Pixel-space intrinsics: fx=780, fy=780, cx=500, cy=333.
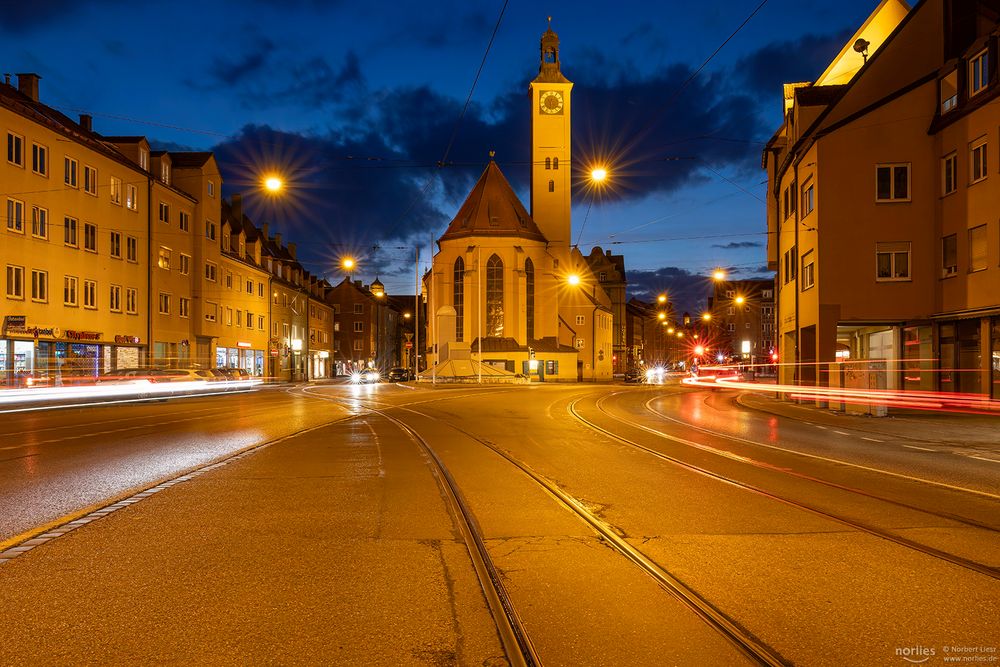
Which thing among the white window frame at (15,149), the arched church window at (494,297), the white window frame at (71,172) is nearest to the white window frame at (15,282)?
the white window frame at (15,149)

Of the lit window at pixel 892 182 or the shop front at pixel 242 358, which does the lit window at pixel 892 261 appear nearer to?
the lit window at pixel 892 182

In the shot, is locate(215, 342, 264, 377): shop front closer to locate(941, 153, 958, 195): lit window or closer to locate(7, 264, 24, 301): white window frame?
locate(7, 264, 24, 301): white window frame

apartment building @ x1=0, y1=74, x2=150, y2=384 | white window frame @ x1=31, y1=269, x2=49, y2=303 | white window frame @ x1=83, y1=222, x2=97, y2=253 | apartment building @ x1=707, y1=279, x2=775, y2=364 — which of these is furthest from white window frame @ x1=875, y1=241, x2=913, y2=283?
apartment building @ x1=707, y1=279, x2=775, y2=364

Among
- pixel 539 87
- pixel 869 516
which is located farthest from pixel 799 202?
pixel 539 87

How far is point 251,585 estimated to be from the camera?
17.3 feet

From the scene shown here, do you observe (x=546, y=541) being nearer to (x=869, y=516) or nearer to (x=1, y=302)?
(x=869, y=516)

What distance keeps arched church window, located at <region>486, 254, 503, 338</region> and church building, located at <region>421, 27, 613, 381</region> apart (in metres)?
0.09

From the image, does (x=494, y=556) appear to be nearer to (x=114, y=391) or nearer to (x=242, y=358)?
(x=114, y=391)

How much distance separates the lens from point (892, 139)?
26.3 metres

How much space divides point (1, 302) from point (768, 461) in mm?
29736

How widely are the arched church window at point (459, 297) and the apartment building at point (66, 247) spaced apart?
31403 mm

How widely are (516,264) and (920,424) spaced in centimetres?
4915

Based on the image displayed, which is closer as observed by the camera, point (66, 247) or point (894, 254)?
point (894, 254)

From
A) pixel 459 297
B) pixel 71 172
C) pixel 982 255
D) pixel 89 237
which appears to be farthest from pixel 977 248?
pixel 459 297
